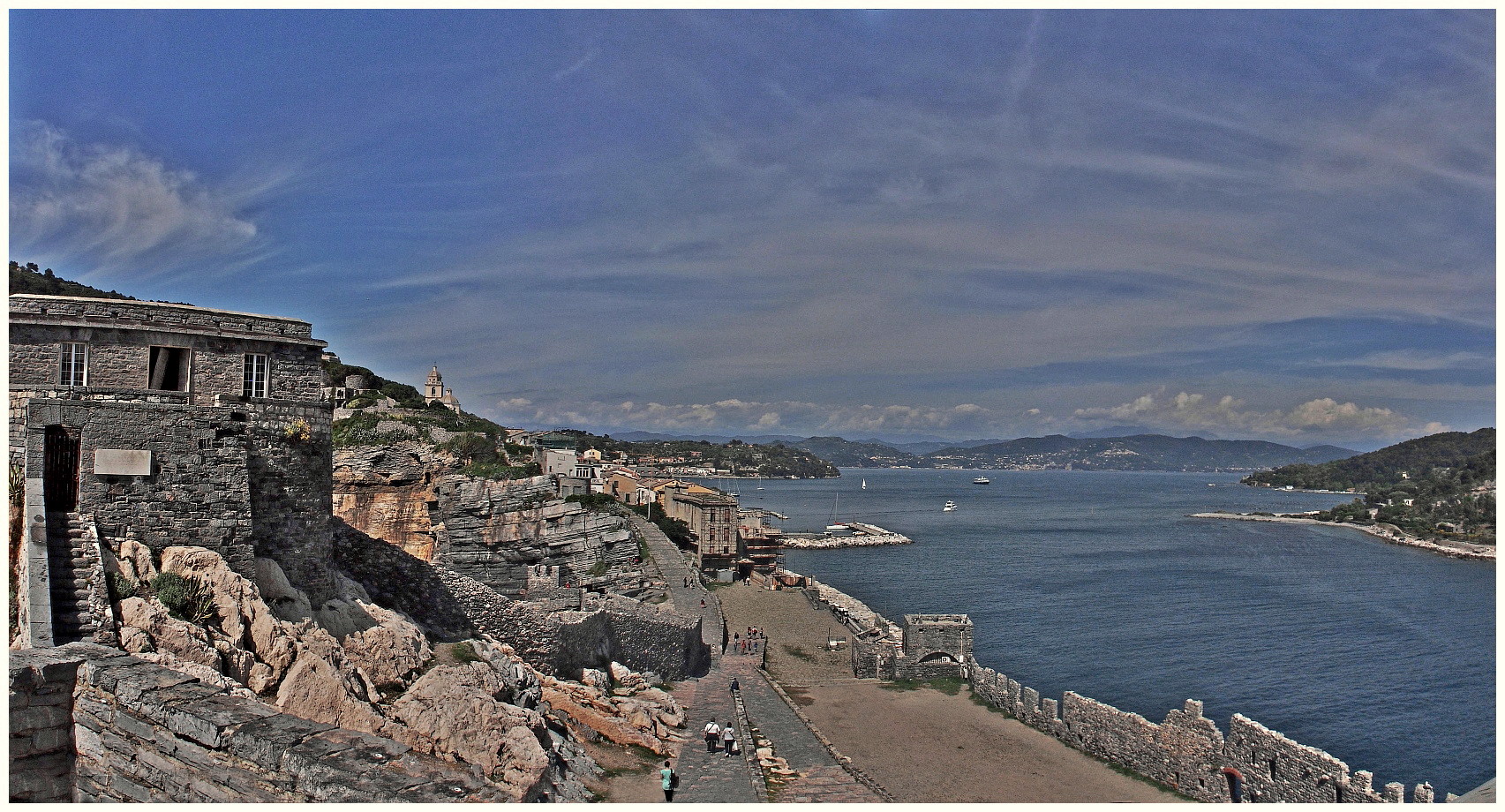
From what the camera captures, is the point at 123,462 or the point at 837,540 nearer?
the point at 123,462

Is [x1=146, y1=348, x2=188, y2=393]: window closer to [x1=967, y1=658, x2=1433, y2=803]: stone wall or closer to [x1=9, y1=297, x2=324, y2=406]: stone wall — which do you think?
[x1=9, y1=297, x2=324, y2=406]: stone wall

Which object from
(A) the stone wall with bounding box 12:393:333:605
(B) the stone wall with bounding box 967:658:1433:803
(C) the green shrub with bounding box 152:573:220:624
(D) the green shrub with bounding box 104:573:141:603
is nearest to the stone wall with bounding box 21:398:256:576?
(A) the stone wall with bounding box 12:393:333:605

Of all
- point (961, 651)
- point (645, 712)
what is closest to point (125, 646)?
point (645, 712)

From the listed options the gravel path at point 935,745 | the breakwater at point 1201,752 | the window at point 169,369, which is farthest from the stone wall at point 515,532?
the window at point 169,369

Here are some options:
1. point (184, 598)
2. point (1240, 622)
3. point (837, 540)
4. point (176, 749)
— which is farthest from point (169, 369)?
point (837, 540)

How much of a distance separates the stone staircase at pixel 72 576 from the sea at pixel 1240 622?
27883 millimetres

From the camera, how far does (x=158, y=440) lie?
9.93 meters

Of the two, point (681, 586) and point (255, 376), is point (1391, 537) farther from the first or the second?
point (255, 376)

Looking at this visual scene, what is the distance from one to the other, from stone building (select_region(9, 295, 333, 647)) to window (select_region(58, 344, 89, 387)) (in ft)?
0.04

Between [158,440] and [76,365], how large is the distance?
1382mm

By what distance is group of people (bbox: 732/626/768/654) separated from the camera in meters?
28.7

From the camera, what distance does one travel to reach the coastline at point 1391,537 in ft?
271

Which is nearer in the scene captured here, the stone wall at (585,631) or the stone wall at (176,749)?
the stone wall at (176,749)

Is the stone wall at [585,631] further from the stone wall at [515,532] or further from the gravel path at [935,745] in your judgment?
the stone wall at [515,532]
